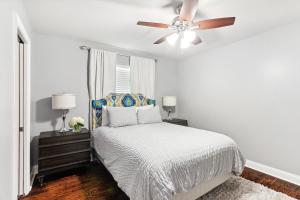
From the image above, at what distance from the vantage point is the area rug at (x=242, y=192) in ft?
6.48

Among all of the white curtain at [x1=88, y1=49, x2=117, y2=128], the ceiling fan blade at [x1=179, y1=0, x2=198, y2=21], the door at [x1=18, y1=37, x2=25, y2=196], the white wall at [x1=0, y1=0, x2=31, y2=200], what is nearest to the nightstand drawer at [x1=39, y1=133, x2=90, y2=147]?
the door at [x1=18, y1=37, x2=25, y2=196]

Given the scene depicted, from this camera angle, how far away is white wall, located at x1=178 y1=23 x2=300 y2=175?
2.43 meters

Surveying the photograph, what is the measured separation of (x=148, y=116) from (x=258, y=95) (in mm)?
2111

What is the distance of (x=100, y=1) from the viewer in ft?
6.10

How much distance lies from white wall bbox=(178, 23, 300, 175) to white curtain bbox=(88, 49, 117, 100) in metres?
2.20

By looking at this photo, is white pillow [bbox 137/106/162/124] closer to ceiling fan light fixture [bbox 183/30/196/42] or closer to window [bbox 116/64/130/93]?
window [bbox 116/64/130/93]

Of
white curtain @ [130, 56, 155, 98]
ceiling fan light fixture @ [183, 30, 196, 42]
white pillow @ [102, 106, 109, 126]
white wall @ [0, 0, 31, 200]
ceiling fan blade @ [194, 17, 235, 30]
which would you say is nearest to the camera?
white wall @ [0, 0, 31, 200]

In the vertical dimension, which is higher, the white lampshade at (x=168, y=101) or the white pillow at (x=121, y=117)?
the white lampshade at (x=168, y=101)

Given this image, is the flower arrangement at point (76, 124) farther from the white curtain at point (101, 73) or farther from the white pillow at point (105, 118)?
the white curtain at point (101, 73)

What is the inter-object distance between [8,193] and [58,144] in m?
1.23

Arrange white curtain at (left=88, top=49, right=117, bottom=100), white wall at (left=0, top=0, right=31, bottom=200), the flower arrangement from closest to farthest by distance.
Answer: white wall at (left=0, top=0, right=31, bottom=200)
the flower arrangement
white curtain at (left=88, top=49, right=117, bottom=100)

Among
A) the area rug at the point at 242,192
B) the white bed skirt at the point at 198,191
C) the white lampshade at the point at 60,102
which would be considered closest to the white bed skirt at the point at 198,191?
the white bed skirt at the point at 198,191

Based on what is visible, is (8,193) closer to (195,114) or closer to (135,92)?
(135,92)

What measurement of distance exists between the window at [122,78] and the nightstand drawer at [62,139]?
1.31m
